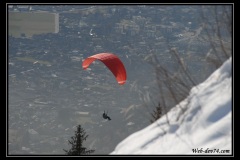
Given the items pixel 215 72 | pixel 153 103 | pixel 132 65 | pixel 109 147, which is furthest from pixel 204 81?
pixel 132 65

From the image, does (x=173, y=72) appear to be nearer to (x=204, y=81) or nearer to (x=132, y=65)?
(x=204, y=81)

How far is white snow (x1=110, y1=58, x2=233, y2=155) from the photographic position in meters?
5.01

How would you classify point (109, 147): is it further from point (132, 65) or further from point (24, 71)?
point (24, 71)

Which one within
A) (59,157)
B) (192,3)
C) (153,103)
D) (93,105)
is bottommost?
(59,157)

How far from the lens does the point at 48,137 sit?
14875 cm

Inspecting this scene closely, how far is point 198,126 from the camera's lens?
5.14 metres

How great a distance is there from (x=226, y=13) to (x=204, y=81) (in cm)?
84

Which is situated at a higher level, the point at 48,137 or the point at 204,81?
the point at 48,137

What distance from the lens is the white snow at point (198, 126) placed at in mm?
5012

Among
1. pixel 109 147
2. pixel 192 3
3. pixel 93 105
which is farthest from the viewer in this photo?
A: pixel 93 105

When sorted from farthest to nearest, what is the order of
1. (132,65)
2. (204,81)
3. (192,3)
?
1. (132,65)
2. (192,3)
3. (204,81)

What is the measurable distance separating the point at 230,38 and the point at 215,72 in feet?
1.96

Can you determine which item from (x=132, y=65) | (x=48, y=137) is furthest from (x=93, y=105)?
(x=132, y=65)

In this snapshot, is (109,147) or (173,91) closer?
(173,91)
